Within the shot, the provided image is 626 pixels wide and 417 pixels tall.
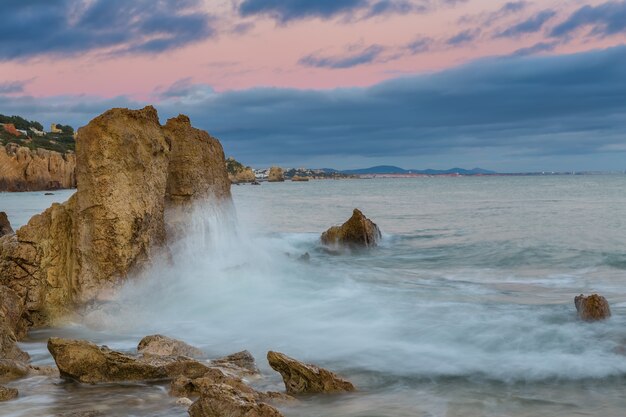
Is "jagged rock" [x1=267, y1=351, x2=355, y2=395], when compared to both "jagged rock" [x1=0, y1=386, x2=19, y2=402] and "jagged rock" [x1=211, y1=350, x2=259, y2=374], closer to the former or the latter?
"jagged rock" [x1=211, y1=350, x2=259, y2=374]

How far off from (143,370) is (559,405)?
4.63m

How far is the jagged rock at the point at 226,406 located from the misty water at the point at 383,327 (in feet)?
2.41

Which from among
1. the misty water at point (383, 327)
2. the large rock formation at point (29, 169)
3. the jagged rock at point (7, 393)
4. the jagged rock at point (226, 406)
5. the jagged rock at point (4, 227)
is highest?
the large rock formation at point (29, 169)

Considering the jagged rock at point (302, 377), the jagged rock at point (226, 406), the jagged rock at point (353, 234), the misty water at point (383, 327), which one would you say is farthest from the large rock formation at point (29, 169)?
the jagged rock at point (226, 406)

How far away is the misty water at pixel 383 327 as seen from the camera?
7.28 metres

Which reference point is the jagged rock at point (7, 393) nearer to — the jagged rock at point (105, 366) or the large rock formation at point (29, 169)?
the jagged rock at point (105, 366)

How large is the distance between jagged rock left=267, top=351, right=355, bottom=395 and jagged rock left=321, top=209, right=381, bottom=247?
15.6 meters

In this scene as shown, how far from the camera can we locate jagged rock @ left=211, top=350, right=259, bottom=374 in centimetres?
817

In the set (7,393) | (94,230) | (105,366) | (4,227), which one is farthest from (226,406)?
(4,227)

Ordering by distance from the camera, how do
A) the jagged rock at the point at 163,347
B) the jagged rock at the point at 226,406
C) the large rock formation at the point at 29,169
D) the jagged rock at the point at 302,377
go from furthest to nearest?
the large rock formation at the point at 29,169 → the jagged rock at the point at 163,347 → the jagged rock at the point at 302,377 → the jagged rock at the point at 226,406

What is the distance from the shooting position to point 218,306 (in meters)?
12.5

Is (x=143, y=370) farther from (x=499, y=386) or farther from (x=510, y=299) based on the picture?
(x=510, y=299)

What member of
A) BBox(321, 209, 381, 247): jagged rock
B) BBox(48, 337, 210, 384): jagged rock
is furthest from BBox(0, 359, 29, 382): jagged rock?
BBox(321, 209, 381, 247): jagged rock

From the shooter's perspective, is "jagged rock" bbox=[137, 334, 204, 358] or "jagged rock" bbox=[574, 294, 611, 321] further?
"jagged rock" bbox=[574, 294, 611, 321]
